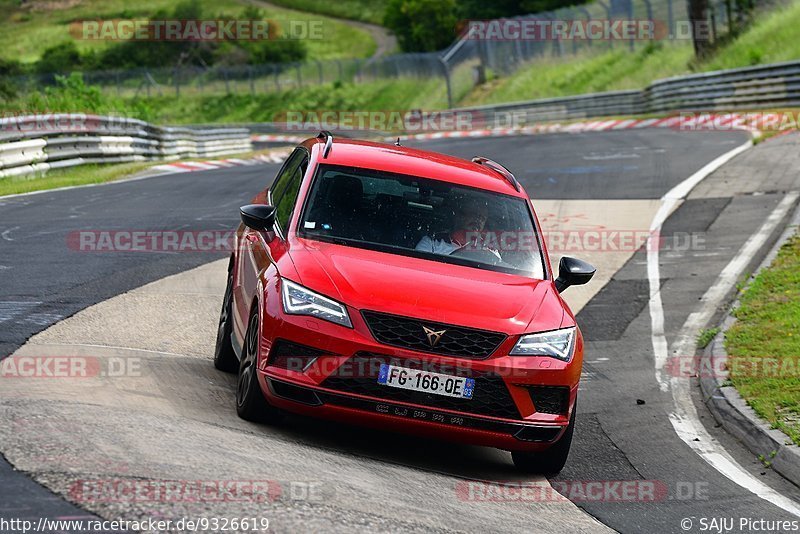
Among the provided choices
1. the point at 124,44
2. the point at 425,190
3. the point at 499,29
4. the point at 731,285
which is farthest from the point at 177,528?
the point at 124,44

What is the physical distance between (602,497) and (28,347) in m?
4.09

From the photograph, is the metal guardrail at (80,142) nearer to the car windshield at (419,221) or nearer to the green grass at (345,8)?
the car windshield at (419,221)

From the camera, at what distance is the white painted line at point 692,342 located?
8.08 meters

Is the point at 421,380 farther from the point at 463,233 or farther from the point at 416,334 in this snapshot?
the point at 463,233

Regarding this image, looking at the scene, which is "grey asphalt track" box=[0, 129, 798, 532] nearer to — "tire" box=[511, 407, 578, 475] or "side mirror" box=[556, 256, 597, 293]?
"tire" box=[511, 407, 578, 475]

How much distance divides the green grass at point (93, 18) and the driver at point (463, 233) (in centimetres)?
9571

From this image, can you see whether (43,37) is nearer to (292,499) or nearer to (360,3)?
(360,3)

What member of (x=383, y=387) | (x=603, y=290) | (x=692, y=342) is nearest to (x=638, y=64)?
(x=603, y=290)

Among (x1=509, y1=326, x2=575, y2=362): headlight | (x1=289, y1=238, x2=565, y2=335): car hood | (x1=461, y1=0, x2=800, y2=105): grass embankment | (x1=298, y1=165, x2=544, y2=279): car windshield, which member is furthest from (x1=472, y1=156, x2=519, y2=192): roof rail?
(x1=461, y1=0, x2=800, y2=105): grass embankment

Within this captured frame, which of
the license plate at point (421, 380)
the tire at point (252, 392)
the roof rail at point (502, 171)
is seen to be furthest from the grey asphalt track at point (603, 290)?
the roof rail at point (502, 171)

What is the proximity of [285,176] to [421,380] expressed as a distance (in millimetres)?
2859

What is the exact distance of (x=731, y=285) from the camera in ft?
46.2

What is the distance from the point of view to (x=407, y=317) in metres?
7.09

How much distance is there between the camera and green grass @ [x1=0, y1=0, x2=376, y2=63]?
342ft
